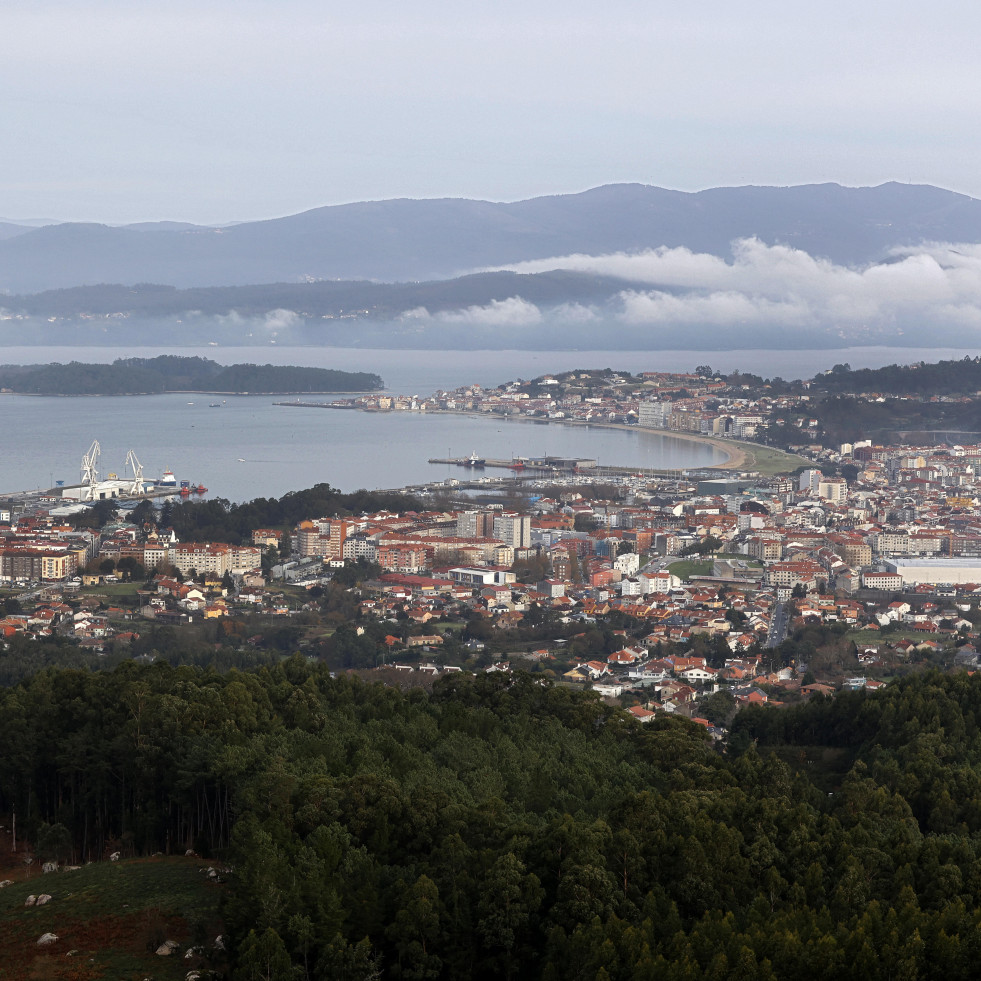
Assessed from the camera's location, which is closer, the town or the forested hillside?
the forested hillside

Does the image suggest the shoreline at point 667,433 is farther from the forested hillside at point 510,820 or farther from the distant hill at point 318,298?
the distant hill at point 318,298

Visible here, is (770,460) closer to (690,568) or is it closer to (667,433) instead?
(667,433)

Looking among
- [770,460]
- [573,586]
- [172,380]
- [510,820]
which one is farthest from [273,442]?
[510,820]

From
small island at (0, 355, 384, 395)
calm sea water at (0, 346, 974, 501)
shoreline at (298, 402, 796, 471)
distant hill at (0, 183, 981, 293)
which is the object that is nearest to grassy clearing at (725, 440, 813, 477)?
shoreline at (298, 402, 796, 471)

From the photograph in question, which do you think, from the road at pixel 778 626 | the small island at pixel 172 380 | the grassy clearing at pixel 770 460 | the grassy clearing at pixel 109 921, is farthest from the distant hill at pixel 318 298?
the grassy clearing at pixel 109 921

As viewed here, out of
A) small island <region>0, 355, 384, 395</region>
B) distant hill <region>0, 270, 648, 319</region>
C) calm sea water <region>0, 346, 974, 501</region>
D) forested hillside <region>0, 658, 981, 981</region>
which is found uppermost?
distant hill <region>0, 270, 648, 319</region>

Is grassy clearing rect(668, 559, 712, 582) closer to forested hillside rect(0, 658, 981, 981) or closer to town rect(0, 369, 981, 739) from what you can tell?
town rect(0, 369, 981, 739)
